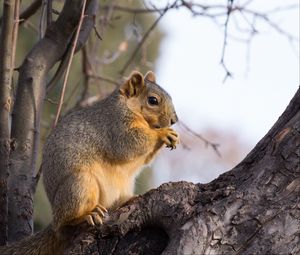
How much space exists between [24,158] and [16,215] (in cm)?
25

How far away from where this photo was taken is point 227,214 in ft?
8.12

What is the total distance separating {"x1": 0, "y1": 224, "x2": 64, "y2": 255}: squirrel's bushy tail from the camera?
3.04 meters

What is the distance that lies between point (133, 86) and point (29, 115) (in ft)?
1.92

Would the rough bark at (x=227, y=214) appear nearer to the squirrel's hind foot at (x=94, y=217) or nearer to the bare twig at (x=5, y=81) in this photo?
the squirrel's hind foot at (x=94, y=217)

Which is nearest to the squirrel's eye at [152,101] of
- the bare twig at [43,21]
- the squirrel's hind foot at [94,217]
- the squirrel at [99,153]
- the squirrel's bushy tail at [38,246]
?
the squirrel at [99,153]

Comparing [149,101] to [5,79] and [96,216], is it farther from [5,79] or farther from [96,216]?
[96,216]

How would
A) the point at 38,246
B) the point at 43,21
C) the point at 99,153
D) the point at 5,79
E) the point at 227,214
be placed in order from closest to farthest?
the point at 227,214 < the point at 38,246 < the point at 5,79 < the point at 99,153 < the point at 43,21

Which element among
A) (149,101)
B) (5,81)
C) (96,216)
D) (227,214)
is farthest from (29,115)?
(227,214)

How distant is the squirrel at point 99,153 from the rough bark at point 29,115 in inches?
3.3

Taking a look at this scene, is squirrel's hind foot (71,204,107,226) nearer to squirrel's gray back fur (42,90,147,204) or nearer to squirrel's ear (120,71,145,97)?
squirrel's gray back fur (42,90,147,204)

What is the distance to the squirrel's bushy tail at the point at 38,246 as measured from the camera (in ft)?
9.98

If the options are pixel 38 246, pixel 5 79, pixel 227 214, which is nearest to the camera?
pixel 227 214

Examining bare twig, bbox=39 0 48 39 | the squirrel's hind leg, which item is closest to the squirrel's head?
bare twig, bbox=39 0 48 39

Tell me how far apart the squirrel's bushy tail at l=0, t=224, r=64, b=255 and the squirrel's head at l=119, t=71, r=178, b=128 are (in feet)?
2.69
